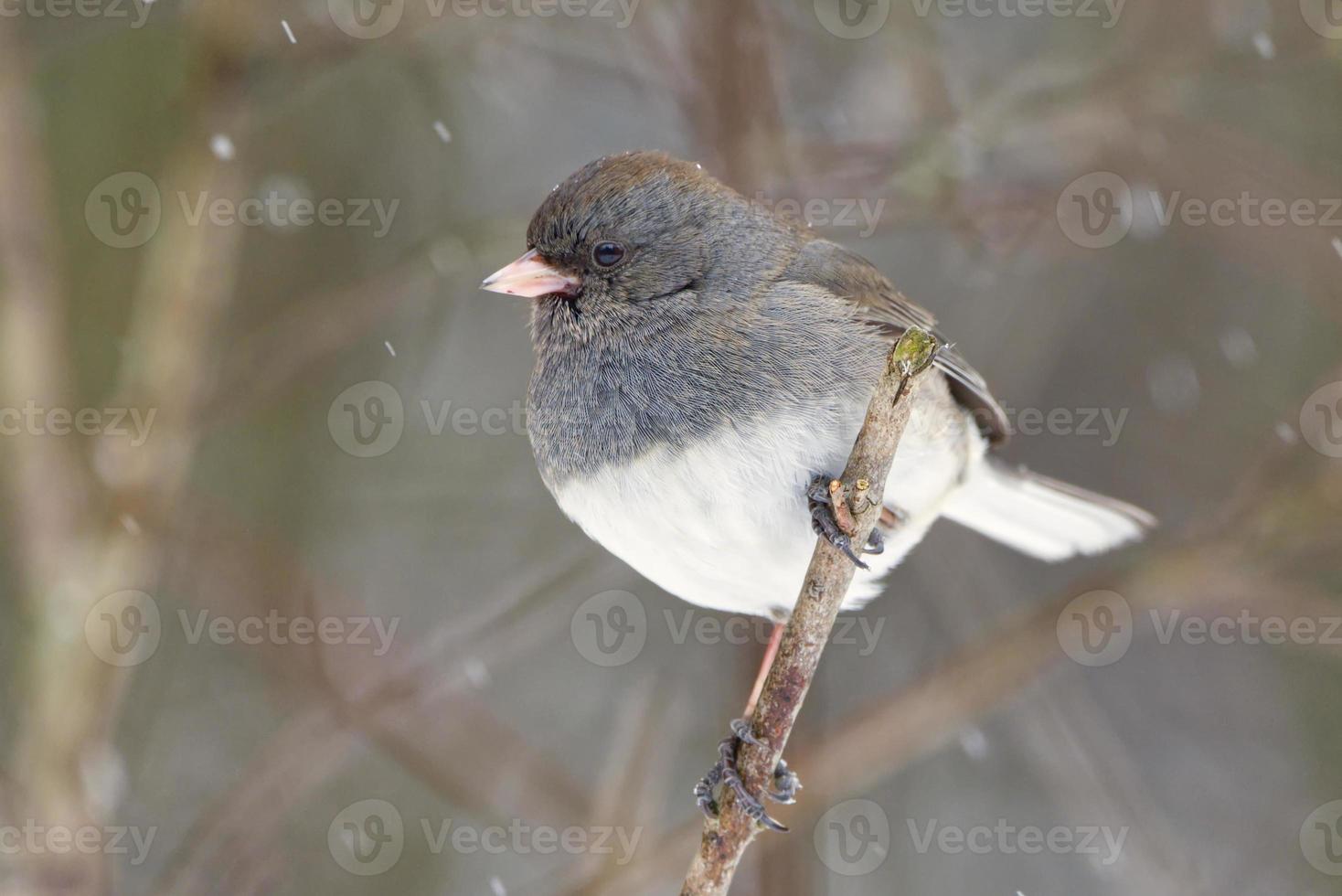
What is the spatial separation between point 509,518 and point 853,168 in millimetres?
1874

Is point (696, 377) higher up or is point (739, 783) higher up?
point (696, 377)

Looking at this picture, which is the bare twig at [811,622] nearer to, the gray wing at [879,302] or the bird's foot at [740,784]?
the bird's foot at [740,784]

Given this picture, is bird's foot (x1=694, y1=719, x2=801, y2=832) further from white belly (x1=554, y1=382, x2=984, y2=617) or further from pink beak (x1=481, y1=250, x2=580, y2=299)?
pink beak (x1=481, y1=250, x2=580, y2=299)

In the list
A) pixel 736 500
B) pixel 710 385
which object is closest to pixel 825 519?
pixel 736 500

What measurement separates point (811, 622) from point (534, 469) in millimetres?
2634

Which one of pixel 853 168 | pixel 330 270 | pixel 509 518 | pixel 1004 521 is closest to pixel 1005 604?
pixel 1004 521

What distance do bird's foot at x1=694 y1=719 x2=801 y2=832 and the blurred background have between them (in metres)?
0.57

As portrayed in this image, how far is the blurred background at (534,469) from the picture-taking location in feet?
10.7

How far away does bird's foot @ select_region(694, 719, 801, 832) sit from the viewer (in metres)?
2.12

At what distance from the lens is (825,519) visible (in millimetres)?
2150

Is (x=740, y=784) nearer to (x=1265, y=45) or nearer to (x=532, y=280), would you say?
(x=532, y=280)

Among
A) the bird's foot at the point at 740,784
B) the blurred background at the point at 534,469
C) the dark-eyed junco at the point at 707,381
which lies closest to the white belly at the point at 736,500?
the dark-eyed junco at the point at 707,381

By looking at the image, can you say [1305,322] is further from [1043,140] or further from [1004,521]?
[1004,521]

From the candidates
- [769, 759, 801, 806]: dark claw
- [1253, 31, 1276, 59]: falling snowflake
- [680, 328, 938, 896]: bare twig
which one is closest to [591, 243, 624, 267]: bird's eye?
[680, 328, 938, 896]: bare twig
